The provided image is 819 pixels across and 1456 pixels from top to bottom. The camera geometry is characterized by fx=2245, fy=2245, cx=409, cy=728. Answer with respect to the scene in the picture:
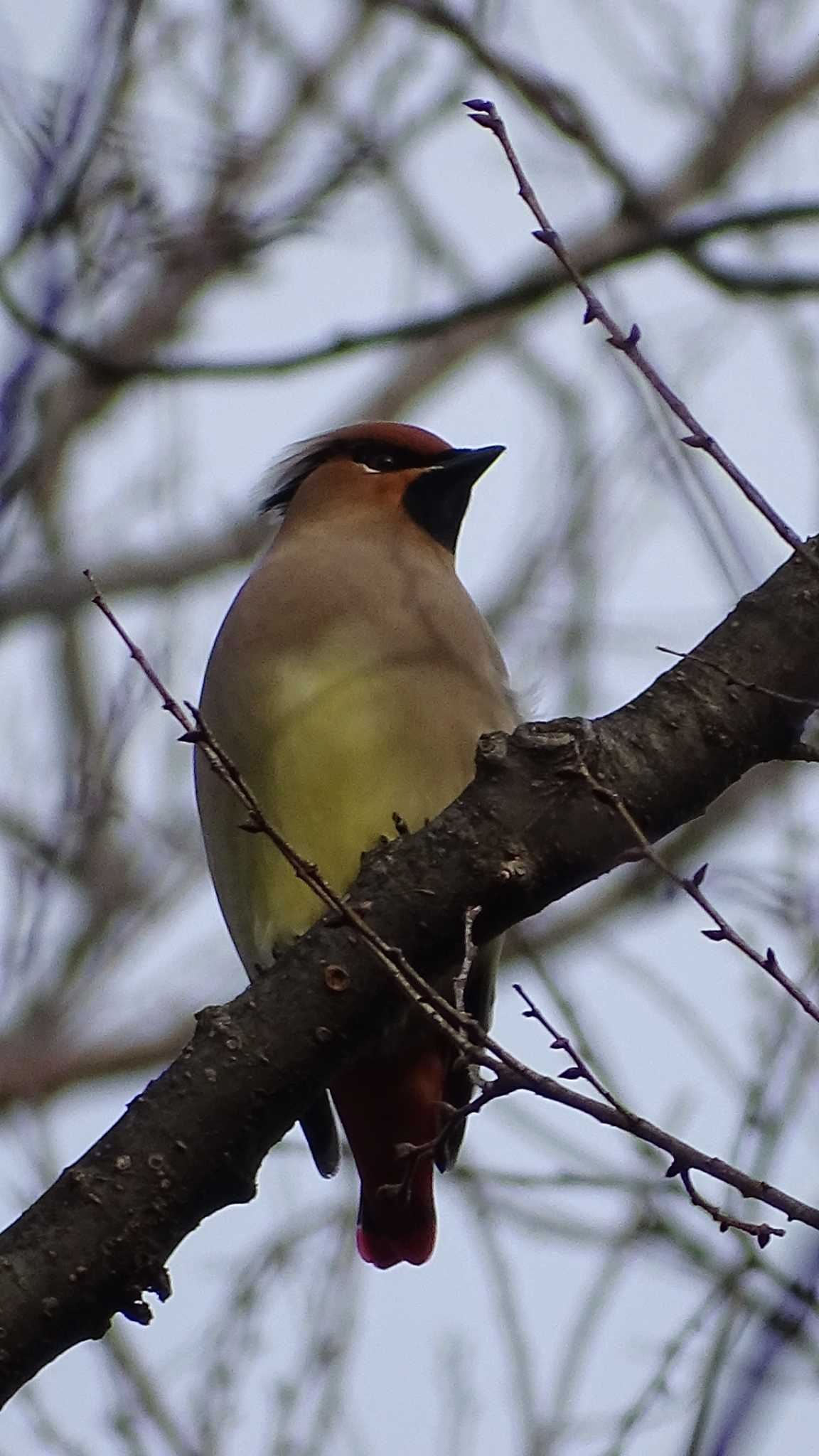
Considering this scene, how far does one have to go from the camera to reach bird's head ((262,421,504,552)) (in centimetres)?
430

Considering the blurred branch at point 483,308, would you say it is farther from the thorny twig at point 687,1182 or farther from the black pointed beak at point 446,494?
the thorny twig at point 687,1182

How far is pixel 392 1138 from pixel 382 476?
1328 millimetres

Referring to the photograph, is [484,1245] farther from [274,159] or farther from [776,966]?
[274,159]

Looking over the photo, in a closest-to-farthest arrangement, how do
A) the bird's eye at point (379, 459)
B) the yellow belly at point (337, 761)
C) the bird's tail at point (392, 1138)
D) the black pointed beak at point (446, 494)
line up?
the yellow belly at point (337, 761) < the bird's tail at point (392, 1138) < the black pointed beak at point (446, 494) < the bird's eye at point (379, 459)

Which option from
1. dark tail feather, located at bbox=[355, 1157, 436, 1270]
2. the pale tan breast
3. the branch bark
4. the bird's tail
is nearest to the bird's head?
the pale tan breast

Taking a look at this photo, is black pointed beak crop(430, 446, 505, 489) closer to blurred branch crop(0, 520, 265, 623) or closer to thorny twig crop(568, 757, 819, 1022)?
thorny twig crop(568, 757, 819, 1022)

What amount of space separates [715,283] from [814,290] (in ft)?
0.64

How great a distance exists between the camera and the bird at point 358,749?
11.7 feet

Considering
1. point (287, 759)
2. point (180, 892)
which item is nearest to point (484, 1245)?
point (287, 759)

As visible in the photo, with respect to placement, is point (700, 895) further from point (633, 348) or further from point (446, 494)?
point (446, 494)

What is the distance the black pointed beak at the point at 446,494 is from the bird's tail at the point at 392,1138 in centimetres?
107

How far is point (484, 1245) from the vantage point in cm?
417

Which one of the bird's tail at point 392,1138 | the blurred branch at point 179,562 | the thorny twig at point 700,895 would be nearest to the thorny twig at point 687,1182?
the thorny twig at point 700,895

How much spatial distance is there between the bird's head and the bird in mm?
138
